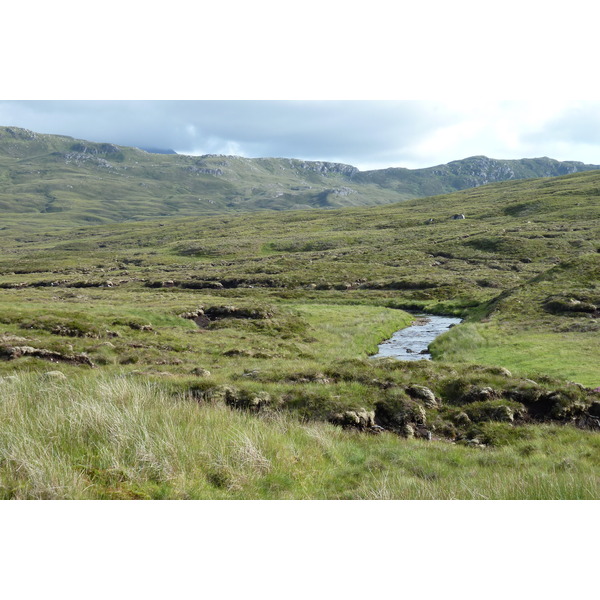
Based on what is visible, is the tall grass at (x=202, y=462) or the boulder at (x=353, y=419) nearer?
the tall grass at (x=202, y=462)

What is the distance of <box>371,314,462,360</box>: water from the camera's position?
35484 mm

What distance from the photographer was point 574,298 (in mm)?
44312

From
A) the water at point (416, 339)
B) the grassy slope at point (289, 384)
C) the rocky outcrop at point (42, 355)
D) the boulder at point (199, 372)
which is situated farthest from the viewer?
the water at point (416, 339)

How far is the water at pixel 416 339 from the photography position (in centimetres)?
3548

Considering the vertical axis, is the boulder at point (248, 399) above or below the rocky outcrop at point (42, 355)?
above

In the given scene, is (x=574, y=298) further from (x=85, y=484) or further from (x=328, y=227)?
(x=328, y=227)

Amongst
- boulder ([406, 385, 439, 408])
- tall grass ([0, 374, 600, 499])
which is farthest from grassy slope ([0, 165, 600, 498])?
boulder ([406, 385, 439, 408])

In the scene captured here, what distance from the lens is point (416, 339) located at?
42.4 m

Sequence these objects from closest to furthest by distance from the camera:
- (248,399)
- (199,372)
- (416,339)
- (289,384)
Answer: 1. (248,399)
2. (289,384)
3. (199,372)
4. (416,339)

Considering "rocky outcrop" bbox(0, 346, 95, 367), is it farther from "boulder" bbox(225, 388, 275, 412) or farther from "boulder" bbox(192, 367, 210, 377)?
"boulder" bbox(225, 388, 275, 412)

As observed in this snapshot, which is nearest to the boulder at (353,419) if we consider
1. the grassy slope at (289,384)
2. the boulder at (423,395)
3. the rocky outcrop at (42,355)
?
the grassy slope at (289,384)

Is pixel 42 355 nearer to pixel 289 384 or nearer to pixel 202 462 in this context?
pixel 289 384

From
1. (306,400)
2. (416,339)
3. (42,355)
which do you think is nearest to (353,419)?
(306,400)

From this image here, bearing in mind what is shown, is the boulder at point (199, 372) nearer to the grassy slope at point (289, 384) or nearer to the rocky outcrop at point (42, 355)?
the grassy slope at point (289, 384)
